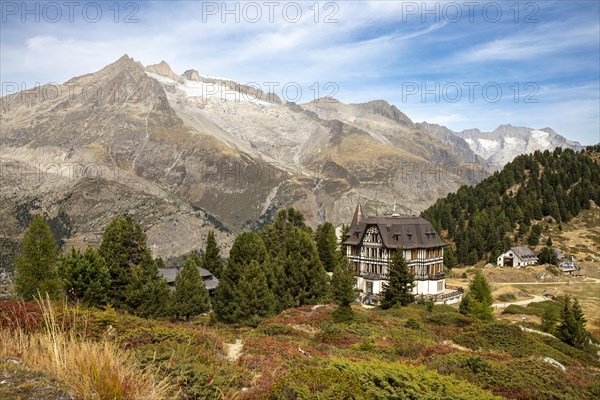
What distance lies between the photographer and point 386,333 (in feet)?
113

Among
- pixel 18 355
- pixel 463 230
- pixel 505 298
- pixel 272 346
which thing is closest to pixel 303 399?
pixel 18 355

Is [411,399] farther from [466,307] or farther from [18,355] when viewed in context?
[466,307]

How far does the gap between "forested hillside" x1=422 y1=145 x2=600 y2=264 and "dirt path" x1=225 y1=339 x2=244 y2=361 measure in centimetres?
10220

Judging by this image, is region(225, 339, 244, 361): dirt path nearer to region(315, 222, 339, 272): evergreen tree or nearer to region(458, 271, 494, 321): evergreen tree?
region(458, 271, 494, 321): evergreen tree

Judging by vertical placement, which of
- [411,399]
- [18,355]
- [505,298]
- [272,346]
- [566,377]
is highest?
[18,355]

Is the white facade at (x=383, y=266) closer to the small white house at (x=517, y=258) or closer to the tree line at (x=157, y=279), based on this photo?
the tree line at (x=157, y=279)

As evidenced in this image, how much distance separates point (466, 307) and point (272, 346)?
3667cm

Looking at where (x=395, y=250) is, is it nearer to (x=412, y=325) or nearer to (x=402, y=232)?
(x=402, y=232)

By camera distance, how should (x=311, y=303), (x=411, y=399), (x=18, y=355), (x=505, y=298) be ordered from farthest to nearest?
(x=505, y=298), (x=311, y=303), (x=411, y=399), (x=18, y=355)

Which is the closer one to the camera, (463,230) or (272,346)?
(272,346)

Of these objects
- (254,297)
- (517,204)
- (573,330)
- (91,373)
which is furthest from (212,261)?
(517,204)

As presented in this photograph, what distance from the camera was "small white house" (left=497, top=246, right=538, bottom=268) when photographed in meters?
109

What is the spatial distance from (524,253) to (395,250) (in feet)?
178

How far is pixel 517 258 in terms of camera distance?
109500mm
